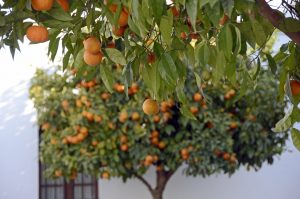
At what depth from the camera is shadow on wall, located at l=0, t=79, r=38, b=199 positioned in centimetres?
702

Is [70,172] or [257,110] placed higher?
[257,110]

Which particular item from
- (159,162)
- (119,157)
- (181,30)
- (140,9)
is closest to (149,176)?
(159,162)

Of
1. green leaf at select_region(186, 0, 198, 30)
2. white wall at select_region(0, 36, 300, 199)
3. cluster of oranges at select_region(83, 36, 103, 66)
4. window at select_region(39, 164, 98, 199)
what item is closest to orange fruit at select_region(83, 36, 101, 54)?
cluster of oranges at select_region(83, 36, 103, 66)

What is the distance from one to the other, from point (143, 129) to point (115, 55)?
359cm

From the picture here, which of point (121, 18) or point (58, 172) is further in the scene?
point (58, 172)

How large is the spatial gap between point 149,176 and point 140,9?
571cm

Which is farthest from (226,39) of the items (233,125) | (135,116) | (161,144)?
(233,125)

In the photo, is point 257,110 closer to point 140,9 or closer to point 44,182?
point 44,182

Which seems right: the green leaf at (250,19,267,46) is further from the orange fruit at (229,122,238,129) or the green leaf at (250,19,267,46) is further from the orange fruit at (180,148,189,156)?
the orange fruit at (229,122,238,129)

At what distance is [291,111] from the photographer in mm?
1982

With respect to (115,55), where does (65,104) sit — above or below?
above

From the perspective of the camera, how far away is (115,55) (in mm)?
2006

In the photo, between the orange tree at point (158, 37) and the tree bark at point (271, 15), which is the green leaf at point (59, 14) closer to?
the orange tree at point (158, 37)

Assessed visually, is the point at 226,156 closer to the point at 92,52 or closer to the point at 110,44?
the point at 110,44
